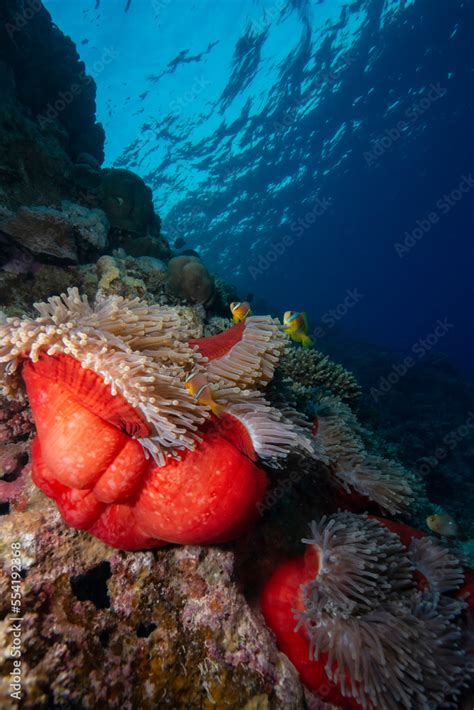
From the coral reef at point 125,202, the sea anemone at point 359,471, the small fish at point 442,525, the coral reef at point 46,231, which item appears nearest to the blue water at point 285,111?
the coral reef at point 125,202

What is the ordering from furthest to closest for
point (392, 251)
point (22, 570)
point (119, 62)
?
point (392, 251), point (119, 62), point (22, 570)

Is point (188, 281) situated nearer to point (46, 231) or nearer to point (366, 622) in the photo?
point (46, 231)

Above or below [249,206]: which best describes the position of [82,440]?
below

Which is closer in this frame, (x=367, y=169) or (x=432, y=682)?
(x=432, y=682)

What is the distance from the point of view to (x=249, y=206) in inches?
1505

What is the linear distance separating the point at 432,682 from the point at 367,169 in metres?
40.9

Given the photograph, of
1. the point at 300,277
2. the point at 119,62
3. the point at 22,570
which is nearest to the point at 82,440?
the point at 22,570

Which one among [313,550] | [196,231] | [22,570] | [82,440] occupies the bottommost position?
[22,570]

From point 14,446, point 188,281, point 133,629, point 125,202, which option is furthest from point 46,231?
point 133,629

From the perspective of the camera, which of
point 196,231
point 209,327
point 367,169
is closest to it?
point 209,327

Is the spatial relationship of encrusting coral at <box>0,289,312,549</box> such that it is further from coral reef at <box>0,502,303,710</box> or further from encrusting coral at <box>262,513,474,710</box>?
encrusting coral at <box>262,513,474,710</box>

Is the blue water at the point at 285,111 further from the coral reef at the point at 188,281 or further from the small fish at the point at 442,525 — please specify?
the small fish at the point at 442,525

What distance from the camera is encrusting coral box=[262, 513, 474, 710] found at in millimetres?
1990

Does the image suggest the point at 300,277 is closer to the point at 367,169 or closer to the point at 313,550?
the point at 367,169
